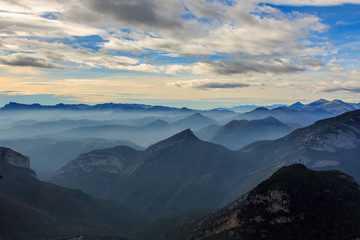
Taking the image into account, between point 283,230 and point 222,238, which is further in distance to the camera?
point 222,238

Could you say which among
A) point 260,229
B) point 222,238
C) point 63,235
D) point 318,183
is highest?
point 318,183

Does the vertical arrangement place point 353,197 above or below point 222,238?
above

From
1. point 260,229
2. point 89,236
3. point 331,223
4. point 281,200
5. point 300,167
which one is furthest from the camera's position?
point 89,236

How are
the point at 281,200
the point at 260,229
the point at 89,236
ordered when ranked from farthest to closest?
the point at 89,236, the point at 281,200, the point at 260,229

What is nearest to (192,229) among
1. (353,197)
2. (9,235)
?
(353,197)

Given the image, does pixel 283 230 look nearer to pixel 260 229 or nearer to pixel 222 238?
pixel 260 229

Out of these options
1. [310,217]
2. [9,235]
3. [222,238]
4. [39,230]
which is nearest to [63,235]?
[39,230]

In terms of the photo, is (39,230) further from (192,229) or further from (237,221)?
(237,221)
